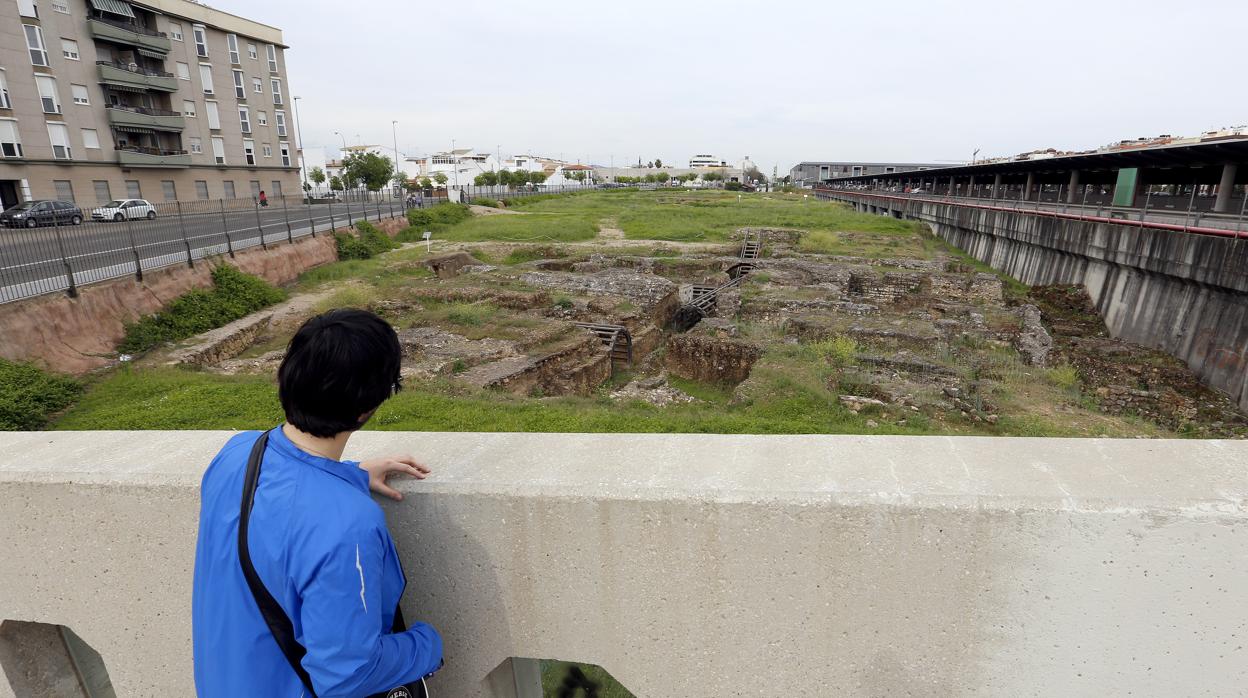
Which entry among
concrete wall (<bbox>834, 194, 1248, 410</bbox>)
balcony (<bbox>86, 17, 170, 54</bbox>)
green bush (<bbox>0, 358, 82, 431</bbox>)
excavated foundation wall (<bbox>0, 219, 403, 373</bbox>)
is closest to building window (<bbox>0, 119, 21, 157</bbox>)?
balcony (<bbox>86, 17, 170, 54</bbox>)

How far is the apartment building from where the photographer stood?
27.0m

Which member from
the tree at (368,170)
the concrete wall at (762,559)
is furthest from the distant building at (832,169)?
the concrete wall at (762,559)

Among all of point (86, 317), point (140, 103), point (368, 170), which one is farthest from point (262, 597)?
point (368, 170)

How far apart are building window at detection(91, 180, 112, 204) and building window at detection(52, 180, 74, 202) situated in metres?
1.15

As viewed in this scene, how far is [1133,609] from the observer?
1.32 meters

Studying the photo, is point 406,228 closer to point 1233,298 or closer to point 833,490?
point 1233,298

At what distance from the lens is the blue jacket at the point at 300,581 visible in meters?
1.17

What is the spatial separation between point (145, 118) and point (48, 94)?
4.14 meters

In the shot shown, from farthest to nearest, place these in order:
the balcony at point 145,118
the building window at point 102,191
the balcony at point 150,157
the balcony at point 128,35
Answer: the balcony at point 150,157, the balcony at point 145,118, the building window at point 102,191, the balcony at point 128,35

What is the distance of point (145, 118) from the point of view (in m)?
31.7

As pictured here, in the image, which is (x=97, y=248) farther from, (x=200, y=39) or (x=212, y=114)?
(x=200, y=39)

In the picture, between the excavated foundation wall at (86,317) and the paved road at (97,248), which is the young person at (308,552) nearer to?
the excavated foundation wall at (86,317)

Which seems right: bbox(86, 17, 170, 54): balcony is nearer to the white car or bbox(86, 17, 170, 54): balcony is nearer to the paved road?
the white car

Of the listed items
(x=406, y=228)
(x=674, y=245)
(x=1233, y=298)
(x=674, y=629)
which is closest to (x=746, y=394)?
(x=674, y=629)
